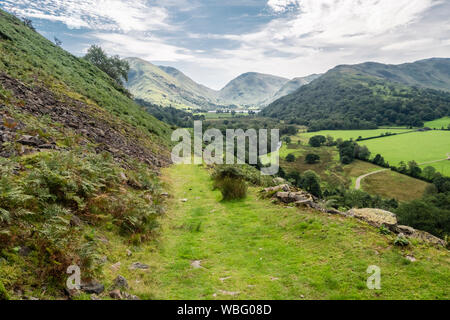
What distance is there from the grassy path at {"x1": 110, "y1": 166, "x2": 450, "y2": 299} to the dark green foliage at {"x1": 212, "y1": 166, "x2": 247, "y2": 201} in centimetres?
335

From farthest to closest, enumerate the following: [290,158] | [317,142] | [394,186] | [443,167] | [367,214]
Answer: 1. [317,142]
2. [290,158]
3. [443,167]
4. [394,186]
5. [367,214]


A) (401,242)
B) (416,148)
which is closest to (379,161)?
(416,148)

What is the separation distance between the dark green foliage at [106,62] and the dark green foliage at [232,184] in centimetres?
6711

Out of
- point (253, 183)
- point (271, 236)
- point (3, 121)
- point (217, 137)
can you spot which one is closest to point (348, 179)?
point (217, 137)

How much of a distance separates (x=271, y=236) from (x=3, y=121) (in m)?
13.9

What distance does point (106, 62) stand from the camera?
69.6 m

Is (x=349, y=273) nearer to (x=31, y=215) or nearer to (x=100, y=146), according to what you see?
(x=31, y=215)

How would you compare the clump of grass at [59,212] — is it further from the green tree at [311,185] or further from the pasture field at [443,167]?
the pasture field at [443,167]

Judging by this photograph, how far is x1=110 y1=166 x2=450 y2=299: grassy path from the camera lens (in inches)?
255

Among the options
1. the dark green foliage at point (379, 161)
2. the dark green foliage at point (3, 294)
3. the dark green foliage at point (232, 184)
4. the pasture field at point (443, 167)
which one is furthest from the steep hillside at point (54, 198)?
the dark green foliage at point (379, 161)

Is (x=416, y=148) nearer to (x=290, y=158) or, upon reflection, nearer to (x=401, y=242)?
(x=290, y=158)

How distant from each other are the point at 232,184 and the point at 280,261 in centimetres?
813

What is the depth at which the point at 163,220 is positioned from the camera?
1199 cm

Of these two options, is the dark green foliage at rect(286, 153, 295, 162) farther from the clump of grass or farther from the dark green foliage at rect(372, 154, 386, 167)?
the clump of grass
